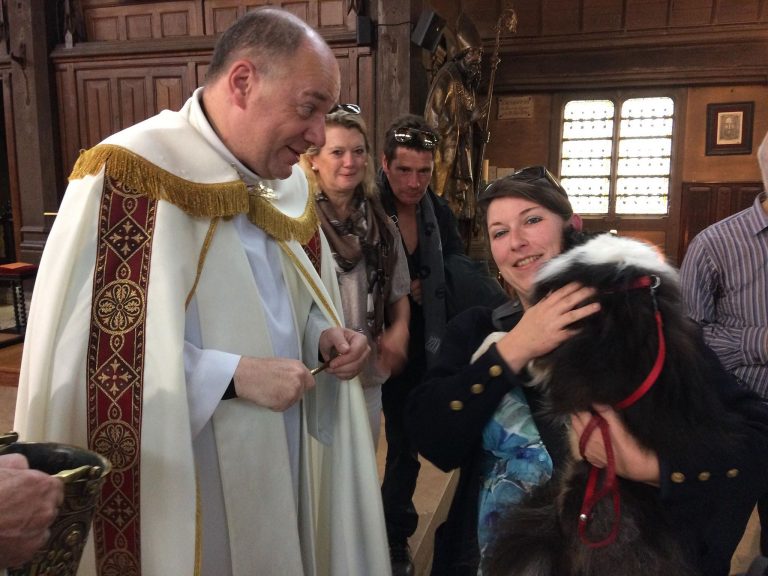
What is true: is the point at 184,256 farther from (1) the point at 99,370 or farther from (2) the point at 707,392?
(2) the point at 707,392

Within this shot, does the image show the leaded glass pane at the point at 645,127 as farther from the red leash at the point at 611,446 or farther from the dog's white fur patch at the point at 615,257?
the red leash at the point at 611,446

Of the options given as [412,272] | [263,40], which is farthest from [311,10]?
[263,40]

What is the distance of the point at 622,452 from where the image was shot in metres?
1.03

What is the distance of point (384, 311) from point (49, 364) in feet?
4.59

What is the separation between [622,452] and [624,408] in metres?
0.08

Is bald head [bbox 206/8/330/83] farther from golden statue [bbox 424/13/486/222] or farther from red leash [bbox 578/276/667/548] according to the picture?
golden statue [bbox 424/13/486/222]

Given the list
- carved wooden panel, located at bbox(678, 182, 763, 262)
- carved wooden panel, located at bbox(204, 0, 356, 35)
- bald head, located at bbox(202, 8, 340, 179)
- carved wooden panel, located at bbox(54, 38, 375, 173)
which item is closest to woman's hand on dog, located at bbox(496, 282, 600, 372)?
bald head, located at bbox(202, 8, 340, 179)

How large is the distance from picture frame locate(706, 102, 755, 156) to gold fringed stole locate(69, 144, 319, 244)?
8.65 metres

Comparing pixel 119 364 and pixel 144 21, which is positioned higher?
pixel 144 21

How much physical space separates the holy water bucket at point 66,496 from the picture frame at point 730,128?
9290 millimetres

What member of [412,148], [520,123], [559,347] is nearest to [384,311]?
[412,148]

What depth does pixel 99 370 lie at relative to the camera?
121 cm

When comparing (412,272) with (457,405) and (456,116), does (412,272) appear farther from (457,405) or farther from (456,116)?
(456,116)

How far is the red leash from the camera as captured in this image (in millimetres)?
984
